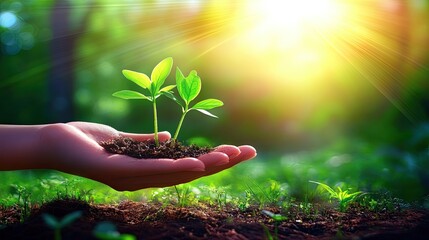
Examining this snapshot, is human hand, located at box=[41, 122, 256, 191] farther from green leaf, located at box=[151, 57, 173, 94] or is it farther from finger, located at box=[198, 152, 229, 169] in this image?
green leaf, located at box=[151, 57, 173, 94]

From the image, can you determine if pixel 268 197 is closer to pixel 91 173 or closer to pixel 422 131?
pixel 91 173

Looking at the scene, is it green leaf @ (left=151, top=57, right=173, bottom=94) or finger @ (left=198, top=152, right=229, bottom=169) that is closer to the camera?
finger @ (left=198, top=152, right=229, bottom=169)

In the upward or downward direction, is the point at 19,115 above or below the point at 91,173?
below

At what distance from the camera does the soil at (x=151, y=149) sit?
2098 millimetres

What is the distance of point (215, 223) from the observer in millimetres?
1844

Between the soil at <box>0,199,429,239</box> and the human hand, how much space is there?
0.15 m

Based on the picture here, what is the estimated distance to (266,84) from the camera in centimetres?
912

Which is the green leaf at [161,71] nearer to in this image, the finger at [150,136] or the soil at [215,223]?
the finger at [150,136]

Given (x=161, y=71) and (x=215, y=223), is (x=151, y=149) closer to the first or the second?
(x=161, y=71)

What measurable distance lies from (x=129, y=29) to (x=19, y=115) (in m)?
3.27

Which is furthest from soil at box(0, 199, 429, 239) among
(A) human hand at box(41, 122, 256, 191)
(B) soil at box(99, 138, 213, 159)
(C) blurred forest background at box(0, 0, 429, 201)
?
(C) blurred forest background at box(0, 0, 429, 201)

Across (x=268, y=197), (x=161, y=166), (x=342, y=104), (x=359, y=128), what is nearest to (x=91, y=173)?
(x=161, y=166)

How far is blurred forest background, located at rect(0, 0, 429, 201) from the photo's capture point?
23.2 feet

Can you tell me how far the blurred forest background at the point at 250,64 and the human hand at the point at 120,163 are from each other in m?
3.16
